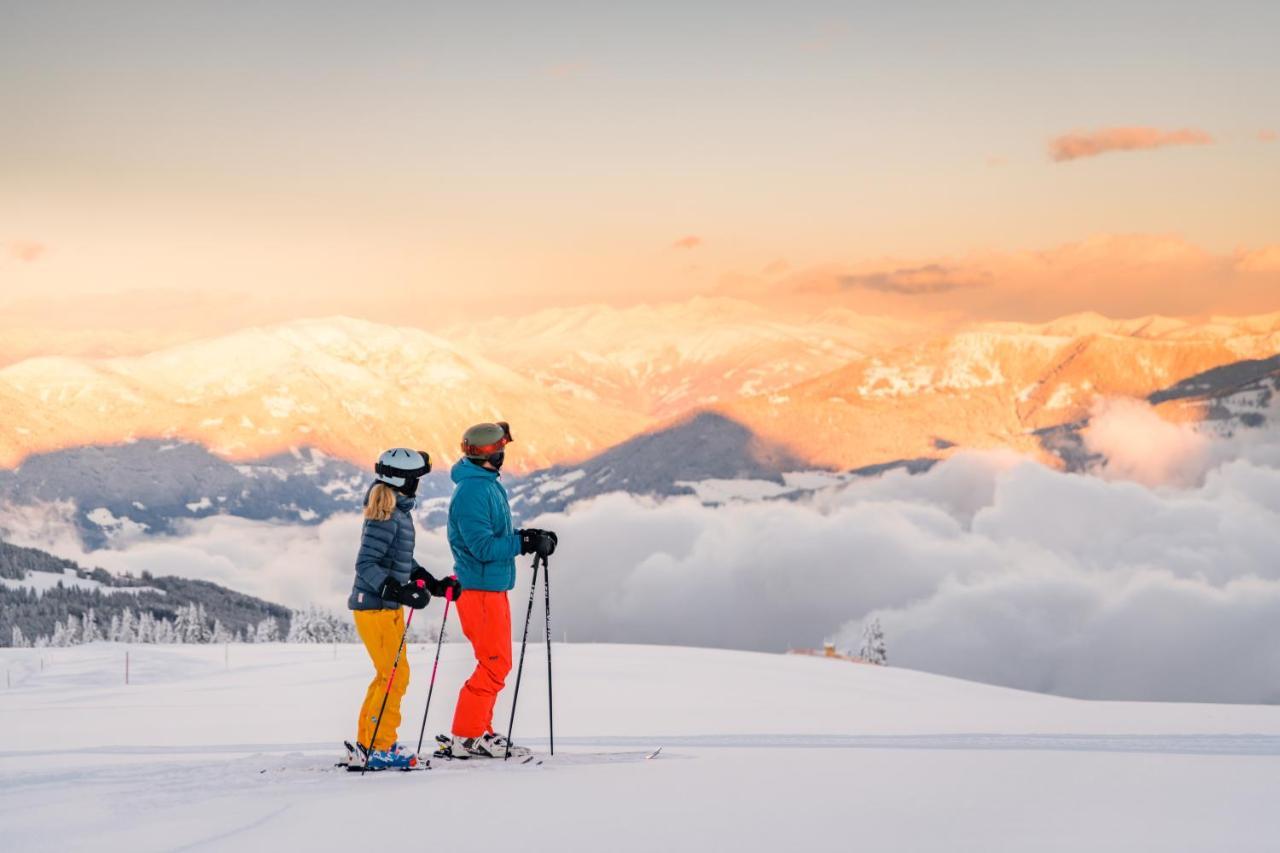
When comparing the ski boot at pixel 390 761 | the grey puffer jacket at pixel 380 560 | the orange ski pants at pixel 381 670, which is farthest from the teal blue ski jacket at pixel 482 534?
the ski boot at pixel 390 761

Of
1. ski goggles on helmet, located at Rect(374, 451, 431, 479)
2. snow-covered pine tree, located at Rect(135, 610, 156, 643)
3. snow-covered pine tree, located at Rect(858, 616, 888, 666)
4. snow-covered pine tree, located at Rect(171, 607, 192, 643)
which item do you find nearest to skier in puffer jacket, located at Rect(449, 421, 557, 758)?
ski goggles on helmet, located at Rect(374, 451, 431, 479)

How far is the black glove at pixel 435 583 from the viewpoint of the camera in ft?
34.9

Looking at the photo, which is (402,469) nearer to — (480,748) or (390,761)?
(390,761)

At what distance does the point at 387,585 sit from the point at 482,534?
1.04 meters

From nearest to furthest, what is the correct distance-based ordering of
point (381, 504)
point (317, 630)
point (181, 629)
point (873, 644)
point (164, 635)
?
point (381, 504), point (873, 644), point (317, 630), point (181, 629), point (164, 635)

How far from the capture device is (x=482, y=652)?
11422 millimetres

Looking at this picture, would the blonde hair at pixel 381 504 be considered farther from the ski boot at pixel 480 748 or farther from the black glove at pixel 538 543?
the ski boot at pixel 480 748

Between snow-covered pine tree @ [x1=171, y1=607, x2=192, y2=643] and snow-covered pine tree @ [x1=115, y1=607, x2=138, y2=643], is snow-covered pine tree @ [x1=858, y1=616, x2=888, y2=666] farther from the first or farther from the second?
snow-covered pine tree @ [x1=115, y1=607, x2=138, y2=643]

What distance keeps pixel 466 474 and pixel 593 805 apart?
3823 mm

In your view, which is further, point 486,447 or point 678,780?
point 486,447

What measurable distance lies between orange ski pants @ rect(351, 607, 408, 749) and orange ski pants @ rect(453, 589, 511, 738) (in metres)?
0.70

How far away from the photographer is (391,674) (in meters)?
10.8

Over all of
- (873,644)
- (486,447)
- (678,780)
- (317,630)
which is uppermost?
(486,447)

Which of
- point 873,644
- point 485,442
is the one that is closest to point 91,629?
point 873,644
